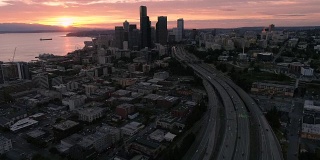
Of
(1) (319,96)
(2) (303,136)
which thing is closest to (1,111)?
(2) (303,136)

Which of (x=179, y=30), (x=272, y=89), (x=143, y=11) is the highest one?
(x=143, y=11)

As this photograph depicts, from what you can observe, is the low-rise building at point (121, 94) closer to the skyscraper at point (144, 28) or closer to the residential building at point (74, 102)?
the residential building at point (74, 102)

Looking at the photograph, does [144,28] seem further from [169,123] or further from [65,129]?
[65,129]

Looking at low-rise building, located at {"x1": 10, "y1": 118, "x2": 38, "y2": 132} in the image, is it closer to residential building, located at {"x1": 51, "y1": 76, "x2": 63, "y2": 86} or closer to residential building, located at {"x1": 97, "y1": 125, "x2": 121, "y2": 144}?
residential building, located at {"x1": 97, "y1": 125, "x2": 121, "y2": 144}

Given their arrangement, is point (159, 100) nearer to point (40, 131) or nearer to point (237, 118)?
point (237, 118)

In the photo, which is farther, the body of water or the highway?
the body of water

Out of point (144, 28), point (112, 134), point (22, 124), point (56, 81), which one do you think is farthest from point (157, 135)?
point (144, 28)

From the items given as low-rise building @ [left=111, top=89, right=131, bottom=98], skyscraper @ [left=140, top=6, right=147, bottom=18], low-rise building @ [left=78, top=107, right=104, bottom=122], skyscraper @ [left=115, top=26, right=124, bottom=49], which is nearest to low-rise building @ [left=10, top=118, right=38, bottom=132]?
low-rise building @ [left=78, top=107, right=104, bottom=122]
